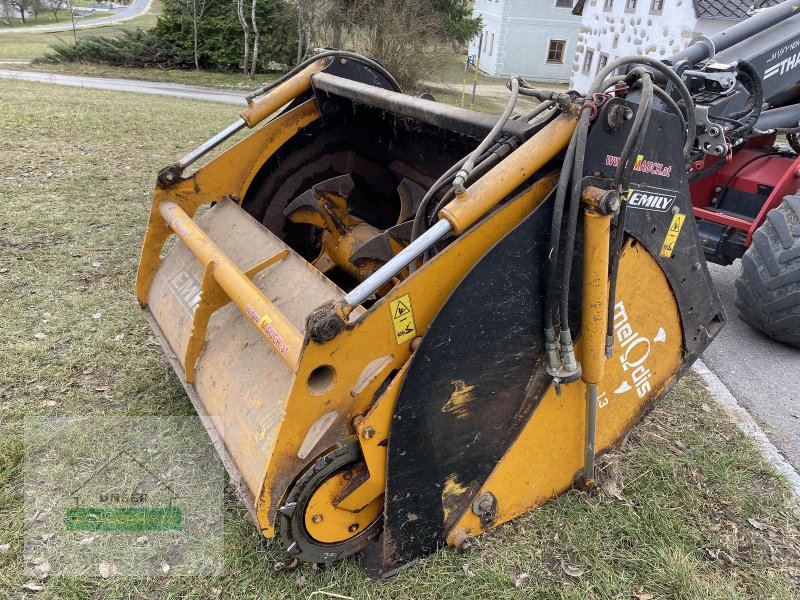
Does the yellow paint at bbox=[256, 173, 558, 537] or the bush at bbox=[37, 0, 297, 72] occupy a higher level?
the yellow paint at bbox=[256, 173, 558, 537]

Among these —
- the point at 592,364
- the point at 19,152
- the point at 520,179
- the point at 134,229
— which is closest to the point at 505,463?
the point at 592,364

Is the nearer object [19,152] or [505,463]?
[505,463]

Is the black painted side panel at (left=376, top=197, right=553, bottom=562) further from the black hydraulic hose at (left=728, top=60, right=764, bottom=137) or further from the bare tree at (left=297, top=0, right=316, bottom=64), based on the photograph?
the bare tree at (left=297, top=0, right=316, bottom=64)

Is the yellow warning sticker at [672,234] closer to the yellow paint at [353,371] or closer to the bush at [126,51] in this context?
the yellow paint at [353,371]

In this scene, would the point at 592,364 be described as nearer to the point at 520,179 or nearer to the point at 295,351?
the point at 520,179

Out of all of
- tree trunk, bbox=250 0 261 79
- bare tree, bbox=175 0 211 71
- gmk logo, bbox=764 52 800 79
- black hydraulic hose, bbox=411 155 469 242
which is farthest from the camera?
bare tree, bbox=175 0 211 71

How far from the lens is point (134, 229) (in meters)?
5.32

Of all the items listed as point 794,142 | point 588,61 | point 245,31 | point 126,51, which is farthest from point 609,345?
point 126,51

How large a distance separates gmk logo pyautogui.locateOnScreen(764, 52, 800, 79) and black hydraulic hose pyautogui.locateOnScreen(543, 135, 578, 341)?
92.5 inches

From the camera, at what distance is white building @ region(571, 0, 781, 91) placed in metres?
14.3

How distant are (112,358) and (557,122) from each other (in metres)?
2.77

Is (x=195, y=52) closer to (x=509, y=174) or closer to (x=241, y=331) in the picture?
→ (x=241, y=331)

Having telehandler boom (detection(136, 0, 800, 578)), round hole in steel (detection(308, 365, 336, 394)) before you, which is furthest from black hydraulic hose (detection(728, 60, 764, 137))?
round hole in steel (detection(308, 365, 336, 394))

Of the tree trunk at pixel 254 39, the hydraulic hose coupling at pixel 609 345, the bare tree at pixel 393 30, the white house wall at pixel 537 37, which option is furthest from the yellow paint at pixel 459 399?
the white house wall at pixel 537 37
